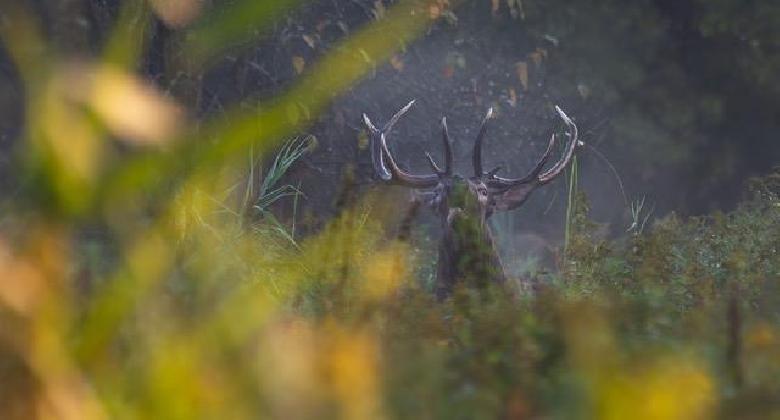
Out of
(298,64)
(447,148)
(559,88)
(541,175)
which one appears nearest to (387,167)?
(447,148)

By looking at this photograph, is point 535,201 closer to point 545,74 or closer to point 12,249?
point 545,74

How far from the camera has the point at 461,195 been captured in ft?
29.8

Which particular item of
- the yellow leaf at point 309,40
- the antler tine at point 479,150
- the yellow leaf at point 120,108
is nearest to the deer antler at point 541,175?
the antler tine at point 479,150

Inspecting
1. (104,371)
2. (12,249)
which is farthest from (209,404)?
(12,249)

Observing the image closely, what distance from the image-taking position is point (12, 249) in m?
3.25

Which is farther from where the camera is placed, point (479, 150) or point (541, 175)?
point (541, 175)

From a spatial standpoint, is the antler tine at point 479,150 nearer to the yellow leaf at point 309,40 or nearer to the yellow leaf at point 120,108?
the yellow leaf at point 309,40

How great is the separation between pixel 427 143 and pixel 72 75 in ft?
33.6

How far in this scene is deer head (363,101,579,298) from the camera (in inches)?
343

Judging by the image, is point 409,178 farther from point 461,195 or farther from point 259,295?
point 259,295

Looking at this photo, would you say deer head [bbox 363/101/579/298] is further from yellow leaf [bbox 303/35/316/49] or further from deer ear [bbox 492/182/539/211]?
yellow leaf [bbox 303/35/316/49]

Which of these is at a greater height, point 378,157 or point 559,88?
point 378,157

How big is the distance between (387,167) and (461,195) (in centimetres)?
96

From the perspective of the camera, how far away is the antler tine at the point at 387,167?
9711mm
